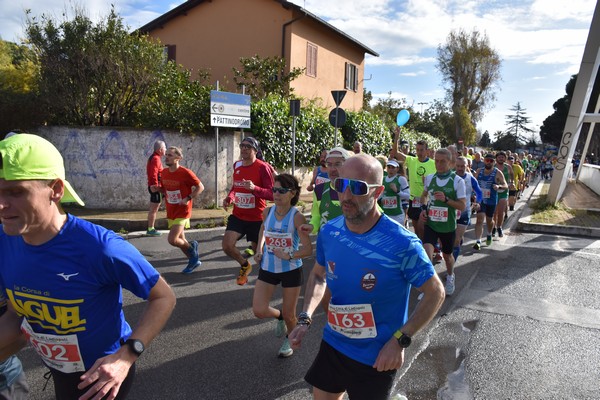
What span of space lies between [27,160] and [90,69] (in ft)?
38.9

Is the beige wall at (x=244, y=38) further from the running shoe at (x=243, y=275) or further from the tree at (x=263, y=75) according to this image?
the running shoe at (x=243, y=275)

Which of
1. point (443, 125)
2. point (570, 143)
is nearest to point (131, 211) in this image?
point (570, 143)

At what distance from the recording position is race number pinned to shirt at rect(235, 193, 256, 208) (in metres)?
6.16

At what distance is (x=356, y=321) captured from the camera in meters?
2.41

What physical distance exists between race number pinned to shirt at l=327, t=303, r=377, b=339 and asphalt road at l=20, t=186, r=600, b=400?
144 centimetres

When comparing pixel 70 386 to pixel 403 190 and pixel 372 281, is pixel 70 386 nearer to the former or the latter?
pixel 372 281

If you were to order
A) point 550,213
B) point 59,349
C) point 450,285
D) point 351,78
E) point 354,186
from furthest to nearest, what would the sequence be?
1. point 351,78
2. point 550,213
3. point 450,285
4. point 354,186
5. point 59,349

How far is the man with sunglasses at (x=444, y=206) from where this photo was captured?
604cm

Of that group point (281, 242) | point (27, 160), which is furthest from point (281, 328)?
point (27, 160)

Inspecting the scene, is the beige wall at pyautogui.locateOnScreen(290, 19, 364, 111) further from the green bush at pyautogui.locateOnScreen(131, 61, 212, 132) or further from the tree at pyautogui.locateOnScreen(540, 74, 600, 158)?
the tree at pyautogui.locateOnScreen(540, 74, 600, 158)

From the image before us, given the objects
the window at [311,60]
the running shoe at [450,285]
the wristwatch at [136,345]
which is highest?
the window at [311,60]

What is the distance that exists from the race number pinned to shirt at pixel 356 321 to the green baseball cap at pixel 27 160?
1.56 meters

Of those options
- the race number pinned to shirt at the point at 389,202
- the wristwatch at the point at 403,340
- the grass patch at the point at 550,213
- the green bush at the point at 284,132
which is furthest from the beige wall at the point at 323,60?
the wristwatch at the point at 403,340

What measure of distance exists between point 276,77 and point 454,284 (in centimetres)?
1368
